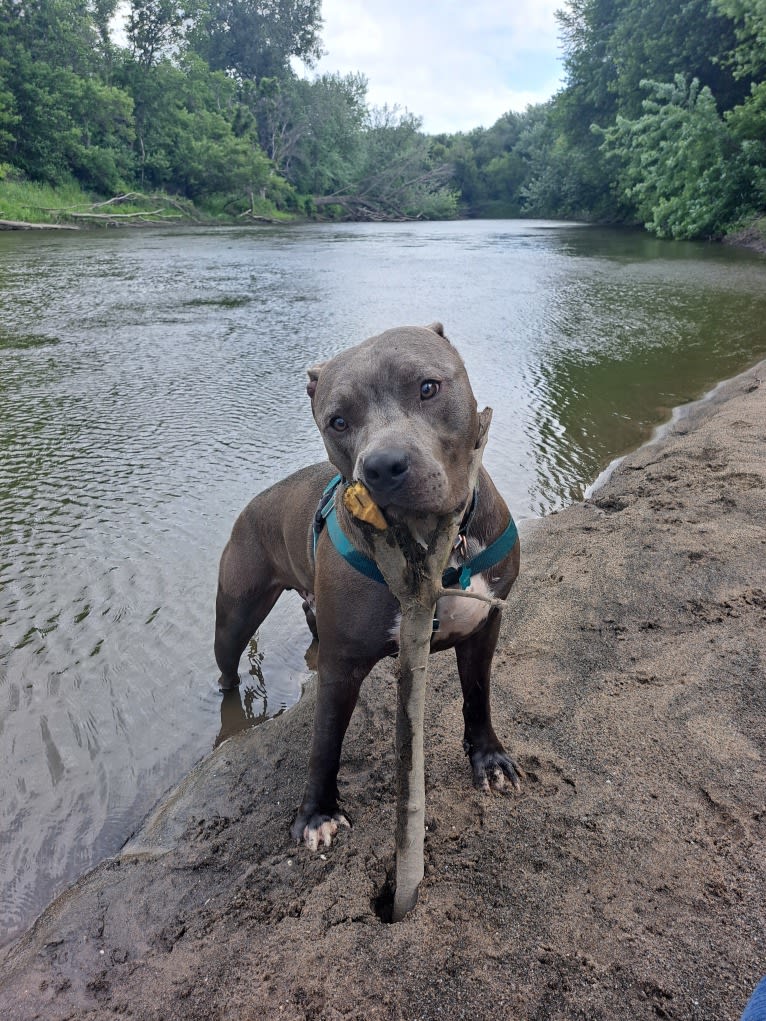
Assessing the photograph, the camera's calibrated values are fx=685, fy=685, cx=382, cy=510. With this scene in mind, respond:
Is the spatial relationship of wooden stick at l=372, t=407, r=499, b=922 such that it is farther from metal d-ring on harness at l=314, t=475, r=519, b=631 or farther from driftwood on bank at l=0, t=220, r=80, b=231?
driftwood on bank at l=0, t=220, r=80, b=231

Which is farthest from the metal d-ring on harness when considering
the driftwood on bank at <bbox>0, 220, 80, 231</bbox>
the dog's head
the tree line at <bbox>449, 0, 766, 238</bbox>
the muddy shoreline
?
the driftwood on bank at <bbox>0, 220, 80, 231</bbox>

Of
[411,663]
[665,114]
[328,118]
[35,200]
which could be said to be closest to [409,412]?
[411,663]

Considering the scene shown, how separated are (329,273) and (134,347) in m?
8.27

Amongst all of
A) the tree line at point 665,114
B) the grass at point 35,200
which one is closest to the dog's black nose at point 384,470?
the tree line at point 665,114

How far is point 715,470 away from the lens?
448 cm

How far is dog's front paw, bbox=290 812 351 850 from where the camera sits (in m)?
2.14

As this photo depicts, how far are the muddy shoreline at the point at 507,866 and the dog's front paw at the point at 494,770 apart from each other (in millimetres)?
43

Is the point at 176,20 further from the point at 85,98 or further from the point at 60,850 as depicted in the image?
the point at 60,850

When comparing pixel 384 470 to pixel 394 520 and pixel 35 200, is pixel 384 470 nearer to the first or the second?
pixel 394 520

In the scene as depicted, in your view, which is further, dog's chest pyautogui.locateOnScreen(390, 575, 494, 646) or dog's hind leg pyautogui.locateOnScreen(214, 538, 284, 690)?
dog's hind leg pyautogui.locateOnScreen(214, 538, 284, 690)

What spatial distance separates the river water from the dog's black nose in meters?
1.72

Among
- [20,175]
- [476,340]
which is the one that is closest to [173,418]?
[476,340]

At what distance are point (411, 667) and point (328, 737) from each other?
691mm

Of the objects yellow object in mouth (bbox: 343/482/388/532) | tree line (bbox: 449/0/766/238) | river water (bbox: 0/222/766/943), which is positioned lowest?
river water (bbox: 0/222/766/943)
